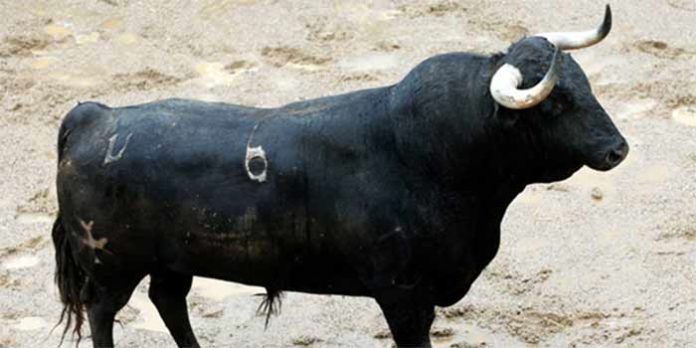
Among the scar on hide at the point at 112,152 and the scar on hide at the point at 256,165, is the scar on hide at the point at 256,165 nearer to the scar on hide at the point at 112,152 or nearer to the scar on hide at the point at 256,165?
the scar on hide at the point at 256,165

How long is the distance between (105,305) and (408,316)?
1.21m

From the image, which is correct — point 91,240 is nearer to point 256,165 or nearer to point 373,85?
point 256,165

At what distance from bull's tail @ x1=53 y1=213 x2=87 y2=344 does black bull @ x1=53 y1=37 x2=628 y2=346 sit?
0.72ft

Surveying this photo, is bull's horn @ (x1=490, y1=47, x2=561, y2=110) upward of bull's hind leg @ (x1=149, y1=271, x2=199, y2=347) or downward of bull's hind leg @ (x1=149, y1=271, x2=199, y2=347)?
upward

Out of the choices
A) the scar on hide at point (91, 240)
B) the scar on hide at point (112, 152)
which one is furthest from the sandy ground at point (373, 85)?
the scar on hide at point (112, 152)

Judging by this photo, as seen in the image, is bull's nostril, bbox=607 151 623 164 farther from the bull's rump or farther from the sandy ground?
the sandy ground

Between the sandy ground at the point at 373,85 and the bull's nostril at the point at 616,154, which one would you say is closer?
the bull's nostril at the point at 616,154

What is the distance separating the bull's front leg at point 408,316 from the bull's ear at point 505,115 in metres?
0.80

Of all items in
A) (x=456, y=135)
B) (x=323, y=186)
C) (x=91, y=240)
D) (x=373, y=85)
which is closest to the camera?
(x=456, y=135)

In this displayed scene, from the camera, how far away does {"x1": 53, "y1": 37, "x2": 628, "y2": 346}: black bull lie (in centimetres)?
618

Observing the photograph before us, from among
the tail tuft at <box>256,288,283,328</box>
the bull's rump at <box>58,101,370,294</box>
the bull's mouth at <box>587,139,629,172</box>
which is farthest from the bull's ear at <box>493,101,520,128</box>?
the tail tuft at <box>256,288,283,328</box>

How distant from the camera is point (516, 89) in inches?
231

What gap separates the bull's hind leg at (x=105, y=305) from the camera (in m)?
6.77

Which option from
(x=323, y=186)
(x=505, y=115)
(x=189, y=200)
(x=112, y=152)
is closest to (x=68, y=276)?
(x=112, y=152)
